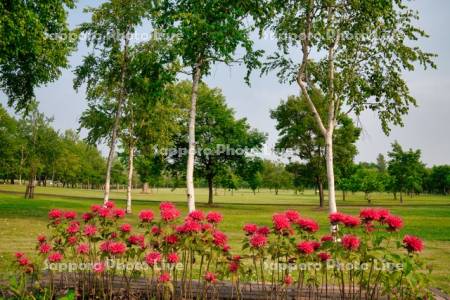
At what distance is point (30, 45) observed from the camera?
20359mm

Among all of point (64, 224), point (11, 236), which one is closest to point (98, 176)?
point (11, 236)

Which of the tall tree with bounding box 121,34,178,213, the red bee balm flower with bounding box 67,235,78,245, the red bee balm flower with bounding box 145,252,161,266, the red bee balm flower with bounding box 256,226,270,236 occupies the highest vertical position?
the tall tree with bounding box 121,34,178,213

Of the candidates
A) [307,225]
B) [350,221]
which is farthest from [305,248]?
[350,221]

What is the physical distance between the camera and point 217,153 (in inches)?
1975

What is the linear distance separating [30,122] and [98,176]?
64.6 meters

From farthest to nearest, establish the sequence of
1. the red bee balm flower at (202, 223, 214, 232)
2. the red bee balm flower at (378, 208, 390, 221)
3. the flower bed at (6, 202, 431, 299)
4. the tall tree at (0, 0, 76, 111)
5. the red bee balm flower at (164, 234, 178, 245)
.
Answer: the tall tree at (0, 0, 76, 111)
the red bee balm flower at (164, 234, 178, 245)
the red bee balm flower at (202, 223, 214, 232)
the red bee balm flower at (378, 208, 390, 221)
the flower bed at (6, 202, 431, 299)

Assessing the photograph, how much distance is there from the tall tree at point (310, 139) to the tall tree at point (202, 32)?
1314 inches

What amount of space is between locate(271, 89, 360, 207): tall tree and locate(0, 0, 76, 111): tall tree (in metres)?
30.9

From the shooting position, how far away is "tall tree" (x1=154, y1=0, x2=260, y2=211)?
48.4ft

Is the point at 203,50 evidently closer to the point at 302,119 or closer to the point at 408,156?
the point at 302,119

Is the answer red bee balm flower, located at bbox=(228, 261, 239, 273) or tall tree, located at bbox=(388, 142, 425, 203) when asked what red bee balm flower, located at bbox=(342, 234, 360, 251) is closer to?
red bee balm flower, located at bbox=(228, 261, 239, 273)

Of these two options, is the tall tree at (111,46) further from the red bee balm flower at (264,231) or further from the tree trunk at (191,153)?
the red bee balm flower at (264,231)

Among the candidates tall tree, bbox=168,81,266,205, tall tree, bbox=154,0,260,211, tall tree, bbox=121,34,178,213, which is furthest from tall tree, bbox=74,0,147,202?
tall tree, bbox=168,81,266,205

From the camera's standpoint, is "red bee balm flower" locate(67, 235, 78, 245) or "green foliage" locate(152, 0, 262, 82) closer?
"red bee balm flower" locate(67, 235, 78, 245)
